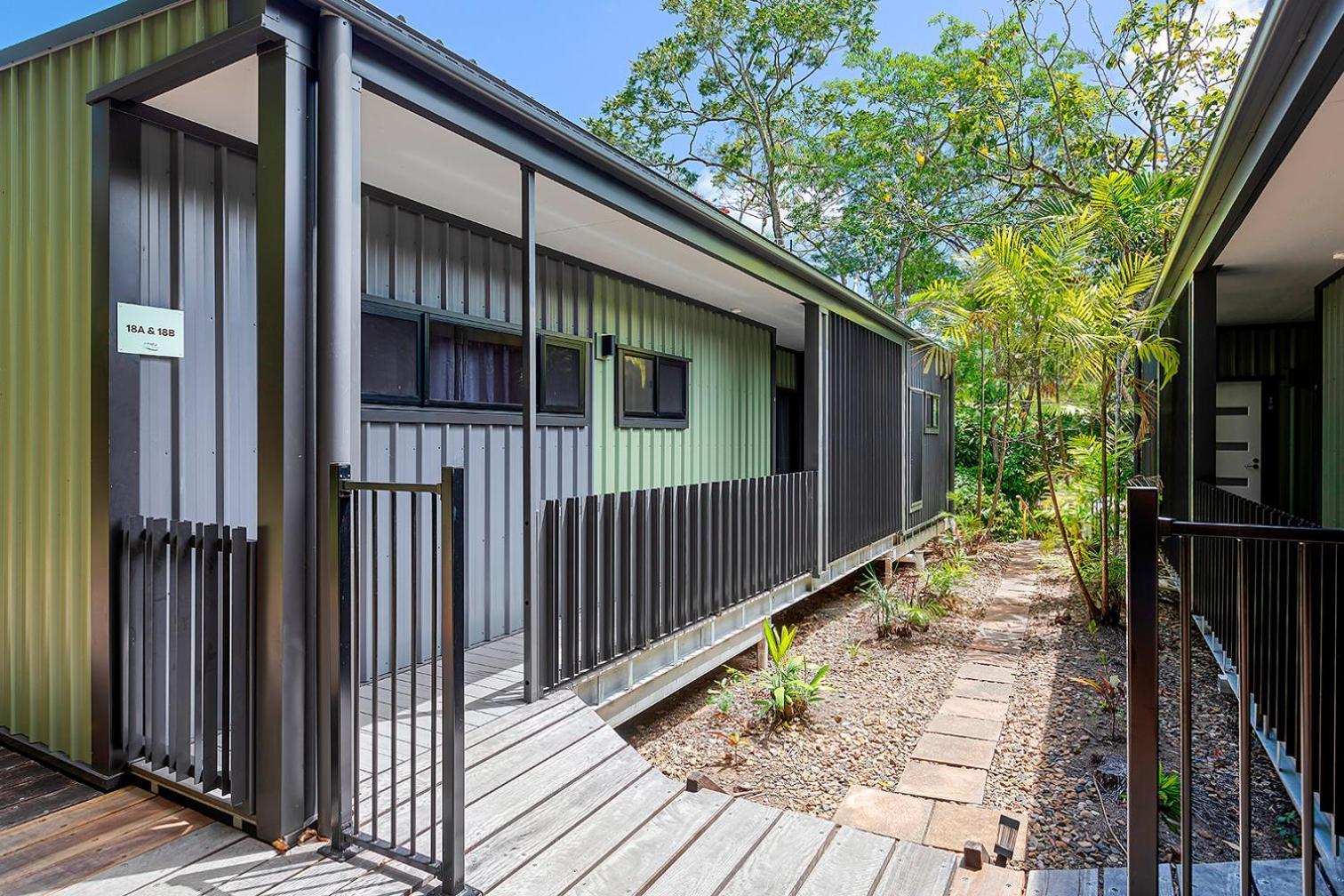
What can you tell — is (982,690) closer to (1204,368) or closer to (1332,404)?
(1204,368)

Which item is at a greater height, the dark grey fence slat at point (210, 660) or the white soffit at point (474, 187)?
the white soffit at point (474, 187)

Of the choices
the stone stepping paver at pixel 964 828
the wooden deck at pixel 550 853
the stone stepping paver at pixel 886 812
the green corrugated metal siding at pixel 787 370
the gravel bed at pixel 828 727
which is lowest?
the gravel bed at pixel 828 727

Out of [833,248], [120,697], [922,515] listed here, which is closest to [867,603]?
[922,515]

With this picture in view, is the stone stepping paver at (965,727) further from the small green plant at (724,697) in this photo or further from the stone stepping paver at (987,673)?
the small green plant at (724,697)

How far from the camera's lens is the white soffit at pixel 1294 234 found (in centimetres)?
325

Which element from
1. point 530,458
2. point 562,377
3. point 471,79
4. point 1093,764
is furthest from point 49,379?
point 1093,764

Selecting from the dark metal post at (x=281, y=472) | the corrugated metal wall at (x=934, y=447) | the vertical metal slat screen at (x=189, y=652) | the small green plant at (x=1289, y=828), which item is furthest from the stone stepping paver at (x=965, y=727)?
the corrugated metal wall at (x=934, y=447)

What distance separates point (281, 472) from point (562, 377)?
321cm

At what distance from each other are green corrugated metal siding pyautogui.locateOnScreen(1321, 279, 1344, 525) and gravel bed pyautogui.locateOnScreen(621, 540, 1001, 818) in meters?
2.74

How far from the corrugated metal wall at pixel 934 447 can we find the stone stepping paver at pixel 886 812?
6346 mm

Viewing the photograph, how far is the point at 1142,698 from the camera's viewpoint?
6.47ft

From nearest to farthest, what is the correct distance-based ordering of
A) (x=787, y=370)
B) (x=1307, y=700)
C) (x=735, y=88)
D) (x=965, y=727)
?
1. (x=1307, y=700)
2. (x=965, y=727)
3. (x=787, y=370)
4. (x=735, y=88)

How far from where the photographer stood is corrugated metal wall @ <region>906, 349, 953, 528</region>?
33.3ft

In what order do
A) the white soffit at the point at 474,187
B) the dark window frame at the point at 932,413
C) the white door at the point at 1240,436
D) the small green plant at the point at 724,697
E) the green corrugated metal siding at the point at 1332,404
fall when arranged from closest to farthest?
the white soffit at the point at 474,187 → the small green plant at the point at 724,697 → the green corrugated metal siding at the point at 1332,404 → the white door at the point at 1240,436 → the dark window frame at the point at 932,413
